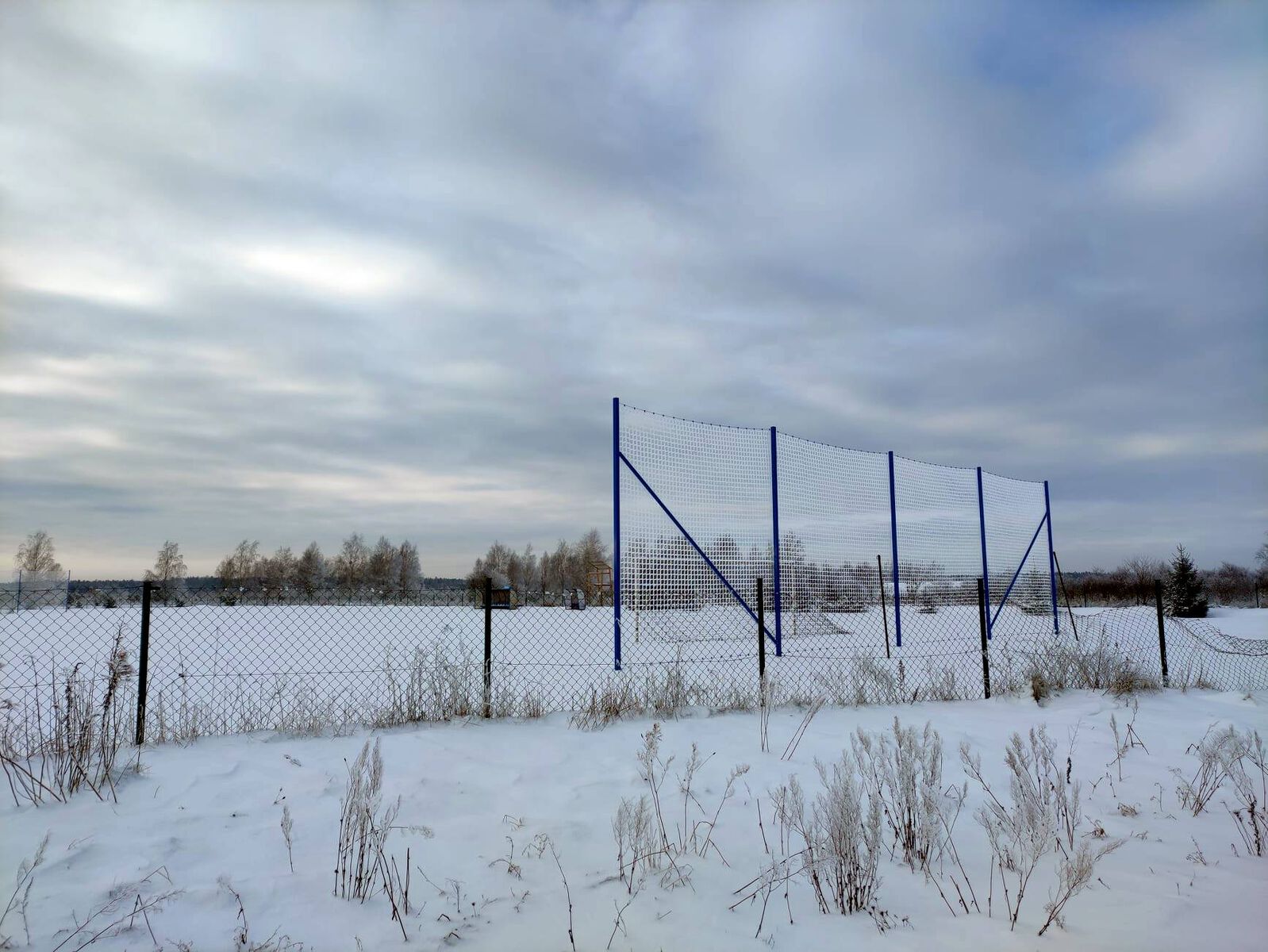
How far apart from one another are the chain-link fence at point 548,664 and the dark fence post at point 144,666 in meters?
0.03

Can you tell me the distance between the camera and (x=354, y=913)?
2.75 m

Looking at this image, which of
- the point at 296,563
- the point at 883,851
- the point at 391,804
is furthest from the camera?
the point at 296,563

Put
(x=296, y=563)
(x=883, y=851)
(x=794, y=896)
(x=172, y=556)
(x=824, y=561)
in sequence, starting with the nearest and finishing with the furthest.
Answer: (x=794, y=896) → (x=883, y=851) → (x=824, y=561) → (x=172, y=556) → (x=296, y=563)

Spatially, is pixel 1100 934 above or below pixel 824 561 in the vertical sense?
below

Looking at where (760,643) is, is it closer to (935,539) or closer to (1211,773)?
(1211,773)

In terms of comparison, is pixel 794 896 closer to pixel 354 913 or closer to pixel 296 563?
pixel 354 913

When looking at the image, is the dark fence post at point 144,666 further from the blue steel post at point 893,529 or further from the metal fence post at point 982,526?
the metal fence post at point 982,526

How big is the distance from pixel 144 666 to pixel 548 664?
171 inches

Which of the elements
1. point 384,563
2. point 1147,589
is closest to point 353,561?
point 384,563

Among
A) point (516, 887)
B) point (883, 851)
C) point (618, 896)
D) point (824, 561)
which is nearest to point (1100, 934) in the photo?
point (883, 851)

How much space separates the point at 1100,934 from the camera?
2.57m

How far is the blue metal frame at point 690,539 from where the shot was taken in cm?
883

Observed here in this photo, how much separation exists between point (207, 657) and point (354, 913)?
11.0 meters

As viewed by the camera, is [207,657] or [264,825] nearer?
[264,825]
